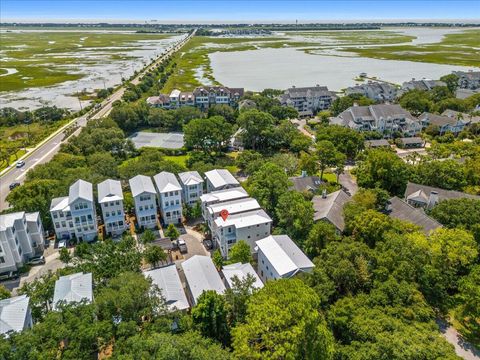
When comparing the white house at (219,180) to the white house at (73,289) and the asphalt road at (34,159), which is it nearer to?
the white house at (73,289)

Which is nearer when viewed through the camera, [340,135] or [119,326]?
[119,326]

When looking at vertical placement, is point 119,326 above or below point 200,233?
above

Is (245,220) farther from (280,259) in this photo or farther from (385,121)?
(385,121)

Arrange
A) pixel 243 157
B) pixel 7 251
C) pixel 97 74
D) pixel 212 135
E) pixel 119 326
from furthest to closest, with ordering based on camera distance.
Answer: pixel 97 74, pixel 212 135, pixel 243 157, pixel 7 251, pixel 119 326

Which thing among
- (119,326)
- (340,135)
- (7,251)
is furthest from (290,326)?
(340,135)

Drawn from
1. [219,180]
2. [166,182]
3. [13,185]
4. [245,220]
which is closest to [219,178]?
[219,180]

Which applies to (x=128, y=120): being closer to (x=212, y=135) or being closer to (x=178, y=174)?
(x=212, y=135)

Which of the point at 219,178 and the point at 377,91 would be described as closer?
the point at 219,178

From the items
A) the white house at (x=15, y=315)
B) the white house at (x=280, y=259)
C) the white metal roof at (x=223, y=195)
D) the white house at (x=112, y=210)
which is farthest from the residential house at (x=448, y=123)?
the white house at (x=15, y=315)
